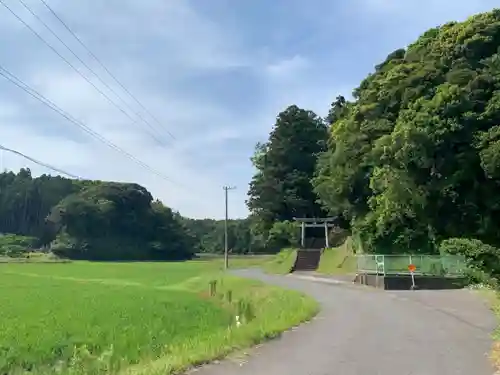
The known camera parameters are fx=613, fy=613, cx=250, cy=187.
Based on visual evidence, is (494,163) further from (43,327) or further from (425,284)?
(43,327)

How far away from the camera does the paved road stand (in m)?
8.45

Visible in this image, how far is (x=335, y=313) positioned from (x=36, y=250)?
101640 millimetres

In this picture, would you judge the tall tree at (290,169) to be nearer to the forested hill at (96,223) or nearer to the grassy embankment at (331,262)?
the grassy embankment at (331,262)

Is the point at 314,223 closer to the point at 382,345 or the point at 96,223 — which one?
the point at 382,345

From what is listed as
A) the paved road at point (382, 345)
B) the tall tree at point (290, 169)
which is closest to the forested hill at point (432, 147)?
the paved road at point (382, 345)

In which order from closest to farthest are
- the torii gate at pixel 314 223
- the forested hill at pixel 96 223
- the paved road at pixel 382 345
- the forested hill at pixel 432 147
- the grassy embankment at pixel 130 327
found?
the paved road at pixel 382 345
the grassy embankment at pixel 130 327
the forested hill at pixel 432 147
the torii gate at pixel 314 223
the forested hill at pixel 96 223

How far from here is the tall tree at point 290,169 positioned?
212ft

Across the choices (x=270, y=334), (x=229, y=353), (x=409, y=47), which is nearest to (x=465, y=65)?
(x=409, y=47)

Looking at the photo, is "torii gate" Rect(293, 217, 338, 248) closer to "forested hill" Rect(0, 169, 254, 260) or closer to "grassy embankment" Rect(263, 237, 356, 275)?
"grassy embankment" Rect(263, 237, 356, 275)

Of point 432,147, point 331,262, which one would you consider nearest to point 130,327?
point 432,147

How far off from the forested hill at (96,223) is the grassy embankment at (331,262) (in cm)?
5451

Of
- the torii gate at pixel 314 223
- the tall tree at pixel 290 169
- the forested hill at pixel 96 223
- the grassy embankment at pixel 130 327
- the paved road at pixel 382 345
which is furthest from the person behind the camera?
the forested hill at pixel 96 223

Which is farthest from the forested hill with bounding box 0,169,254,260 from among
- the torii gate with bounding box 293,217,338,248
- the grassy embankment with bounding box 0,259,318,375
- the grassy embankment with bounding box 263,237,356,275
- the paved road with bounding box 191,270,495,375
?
the paved road with bounding box 191,270,495,375

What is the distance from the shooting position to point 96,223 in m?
103
